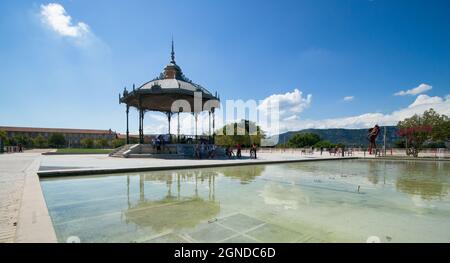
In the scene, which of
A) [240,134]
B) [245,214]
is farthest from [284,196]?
[240,134]

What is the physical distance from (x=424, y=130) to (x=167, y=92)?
35064 mm

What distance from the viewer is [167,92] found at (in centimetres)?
2222

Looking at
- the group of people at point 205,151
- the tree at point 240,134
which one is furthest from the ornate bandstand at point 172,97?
the tree at point 240,134

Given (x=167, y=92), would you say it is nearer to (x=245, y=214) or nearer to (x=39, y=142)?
(x=245, y=214)

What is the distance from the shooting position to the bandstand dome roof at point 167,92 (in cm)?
2244

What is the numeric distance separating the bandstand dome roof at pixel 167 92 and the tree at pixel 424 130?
29.1m

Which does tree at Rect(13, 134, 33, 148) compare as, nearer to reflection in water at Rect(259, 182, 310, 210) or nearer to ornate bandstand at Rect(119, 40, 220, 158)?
ornate bandstand at Rect(119, 40, 220, 158)

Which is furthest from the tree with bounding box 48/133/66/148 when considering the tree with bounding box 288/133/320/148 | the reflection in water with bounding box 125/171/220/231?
the reflection in water with bounding box 125/171/220/231

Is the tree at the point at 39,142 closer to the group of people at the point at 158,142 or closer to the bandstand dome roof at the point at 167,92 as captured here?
the bandstand dome roof at the point at 167,92

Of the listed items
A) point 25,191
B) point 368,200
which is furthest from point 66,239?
point 368,200

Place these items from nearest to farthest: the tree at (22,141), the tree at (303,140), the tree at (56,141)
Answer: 1. the tree at (22,141)
2. the tree at (56,141)
3. the tree at (303,140)
